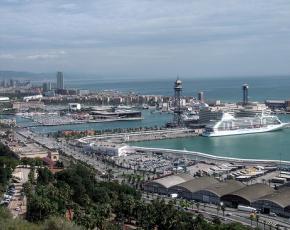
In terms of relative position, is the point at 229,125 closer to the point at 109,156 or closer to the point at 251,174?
the point at 109,156

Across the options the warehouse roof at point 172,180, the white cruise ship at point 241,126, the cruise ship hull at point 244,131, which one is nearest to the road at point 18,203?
the warehouse roof at point 172,180

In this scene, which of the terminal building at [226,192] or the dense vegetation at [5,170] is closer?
the terminal building at [226,192]

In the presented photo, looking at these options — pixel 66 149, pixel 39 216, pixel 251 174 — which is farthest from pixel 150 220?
pixel 66 149

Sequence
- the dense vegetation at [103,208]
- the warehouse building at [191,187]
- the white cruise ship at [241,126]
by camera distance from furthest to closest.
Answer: the white cruise ship at [241,126] < the warehouse building at [191,187] < the dense vegetation at [103,208]

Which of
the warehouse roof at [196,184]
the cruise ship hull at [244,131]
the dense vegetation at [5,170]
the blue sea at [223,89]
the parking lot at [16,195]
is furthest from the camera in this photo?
the blue sea at [223,89]

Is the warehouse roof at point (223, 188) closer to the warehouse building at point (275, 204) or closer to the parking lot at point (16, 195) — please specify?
the warehouse building at point (275, 204)
